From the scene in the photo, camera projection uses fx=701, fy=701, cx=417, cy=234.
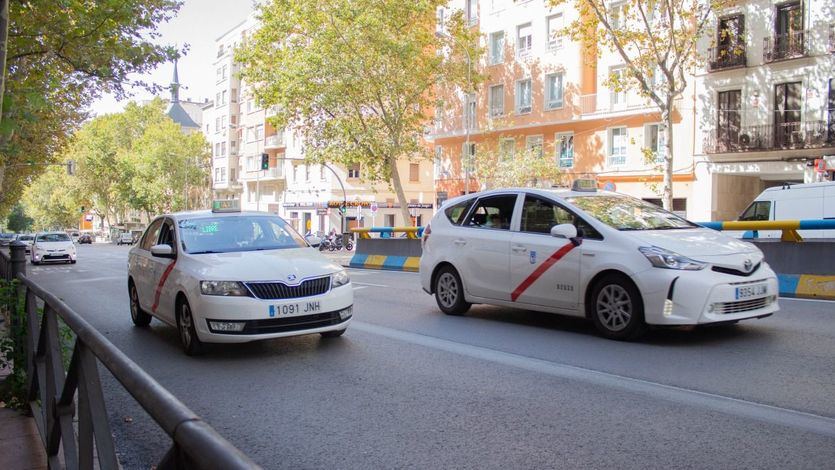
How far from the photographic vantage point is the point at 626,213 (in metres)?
8.36

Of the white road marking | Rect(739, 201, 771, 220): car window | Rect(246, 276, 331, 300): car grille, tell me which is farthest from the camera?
Rect(739, 201, 771, 220): car window

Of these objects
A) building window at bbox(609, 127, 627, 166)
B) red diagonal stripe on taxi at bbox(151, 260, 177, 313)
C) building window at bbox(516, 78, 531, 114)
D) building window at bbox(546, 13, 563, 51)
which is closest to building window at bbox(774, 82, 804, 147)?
building window at bbox(609, 127, 627, 166)

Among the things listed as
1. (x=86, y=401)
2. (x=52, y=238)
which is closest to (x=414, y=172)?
(x=52, y=238)

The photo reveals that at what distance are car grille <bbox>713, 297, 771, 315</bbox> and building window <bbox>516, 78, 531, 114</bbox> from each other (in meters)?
32.5

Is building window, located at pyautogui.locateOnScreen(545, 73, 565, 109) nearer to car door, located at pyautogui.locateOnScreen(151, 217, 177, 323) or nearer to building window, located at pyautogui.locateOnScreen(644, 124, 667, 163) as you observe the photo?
building window, located at pyautogui.locateOnScreen(644, 124, 667, 163)

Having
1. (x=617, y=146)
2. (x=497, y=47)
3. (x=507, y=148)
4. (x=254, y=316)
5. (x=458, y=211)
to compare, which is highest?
(x=497, y=47)

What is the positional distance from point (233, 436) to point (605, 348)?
4081 mm

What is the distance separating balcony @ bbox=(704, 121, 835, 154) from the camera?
27.8 meters

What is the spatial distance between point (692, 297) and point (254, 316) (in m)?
4.39

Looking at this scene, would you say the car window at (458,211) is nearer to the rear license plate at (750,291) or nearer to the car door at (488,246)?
the car door at (488,246)

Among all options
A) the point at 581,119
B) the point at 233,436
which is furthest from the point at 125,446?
the point at 581,119

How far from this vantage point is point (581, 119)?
1410 inches

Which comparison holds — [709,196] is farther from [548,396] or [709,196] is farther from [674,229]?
[548,396]

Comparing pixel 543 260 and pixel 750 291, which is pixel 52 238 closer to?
pixel 543 260
